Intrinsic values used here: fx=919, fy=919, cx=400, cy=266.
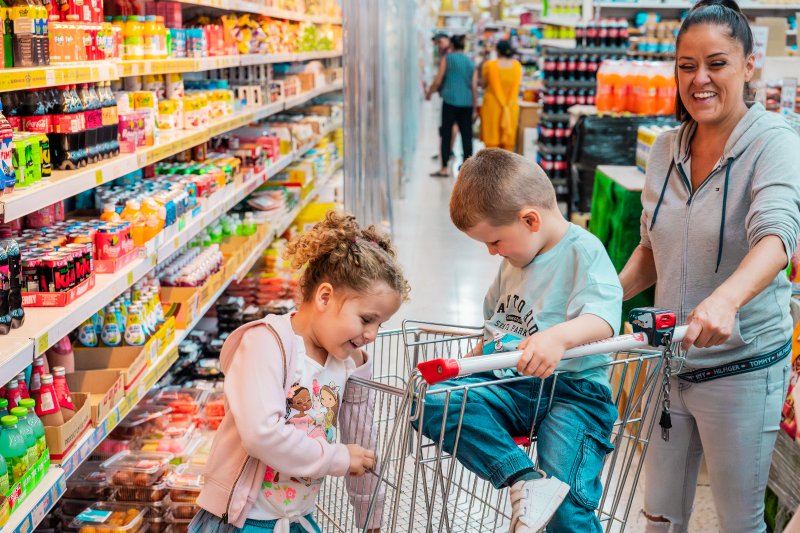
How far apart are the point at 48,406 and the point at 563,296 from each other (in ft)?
4.78

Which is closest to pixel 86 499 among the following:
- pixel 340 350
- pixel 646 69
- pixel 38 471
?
pixel 38 471

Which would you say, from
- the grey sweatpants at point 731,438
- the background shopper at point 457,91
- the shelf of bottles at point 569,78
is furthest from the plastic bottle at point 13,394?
the background shopper at point 457,91

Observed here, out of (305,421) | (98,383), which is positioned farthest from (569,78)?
(305,421)

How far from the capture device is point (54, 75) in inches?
100

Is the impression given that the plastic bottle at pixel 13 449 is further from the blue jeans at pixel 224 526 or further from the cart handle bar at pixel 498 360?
the cart handle bar at pixel 498 360

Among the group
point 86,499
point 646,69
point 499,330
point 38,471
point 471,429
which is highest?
point 646,69

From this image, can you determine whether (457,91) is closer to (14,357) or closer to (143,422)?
(143,422)

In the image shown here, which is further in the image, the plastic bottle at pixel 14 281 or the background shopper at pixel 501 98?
the background shopper at pixel 501 98

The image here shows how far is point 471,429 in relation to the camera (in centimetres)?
192

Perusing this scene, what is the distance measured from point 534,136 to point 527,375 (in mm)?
11211

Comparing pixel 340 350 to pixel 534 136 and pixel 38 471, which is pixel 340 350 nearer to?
pixel 38 471

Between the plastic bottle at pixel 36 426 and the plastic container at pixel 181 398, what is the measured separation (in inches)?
62.5

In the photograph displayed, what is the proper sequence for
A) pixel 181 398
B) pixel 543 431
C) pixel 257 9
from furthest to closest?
pixel 257 9, pixel 181 398, pixel 543 431

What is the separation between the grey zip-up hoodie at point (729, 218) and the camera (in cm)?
207
